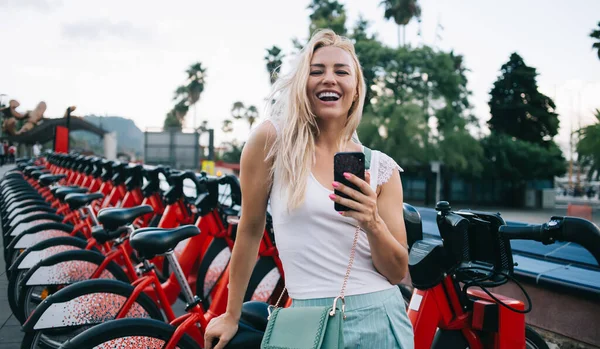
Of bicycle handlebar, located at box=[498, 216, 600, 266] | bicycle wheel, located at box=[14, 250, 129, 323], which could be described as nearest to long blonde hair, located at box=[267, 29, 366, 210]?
bicycle handlebar, located at box=[498, 216, 600, 266]

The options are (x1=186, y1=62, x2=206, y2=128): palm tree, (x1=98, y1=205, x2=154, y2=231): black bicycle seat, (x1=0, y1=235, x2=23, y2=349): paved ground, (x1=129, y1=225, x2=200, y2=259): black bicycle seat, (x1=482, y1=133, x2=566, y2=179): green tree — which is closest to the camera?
(x1=129, y1=225, x2=200, y2=259): black bicycle seat

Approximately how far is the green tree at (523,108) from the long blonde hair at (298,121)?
4543cm

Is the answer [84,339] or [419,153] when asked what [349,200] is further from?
[419,153]

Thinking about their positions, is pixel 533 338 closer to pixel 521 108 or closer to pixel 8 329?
pixel 8 329

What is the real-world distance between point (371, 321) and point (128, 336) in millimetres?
1040

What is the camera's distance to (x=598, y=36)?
36.5 m

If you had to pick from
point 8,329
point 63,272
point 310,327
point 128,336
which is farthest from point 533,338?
point 8,329

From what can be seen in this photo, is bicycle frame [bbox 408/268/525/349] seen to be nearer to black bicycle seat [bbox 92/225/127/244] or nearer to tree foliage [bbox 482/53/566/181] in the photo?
black bicycle seat [bbox 92/225/127/244]

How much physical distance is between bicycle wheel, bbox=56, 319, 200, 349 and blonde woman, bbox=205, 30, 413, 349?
49 cm

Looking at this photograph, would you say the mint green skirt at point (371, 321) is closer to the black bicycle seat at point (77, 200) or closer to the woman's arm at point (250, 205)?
the woman's arm at point (250, 205)

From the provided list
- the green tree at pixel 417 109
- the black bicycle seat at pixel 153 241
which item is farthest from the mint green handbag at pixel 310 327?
the green tree at pixel 417 109

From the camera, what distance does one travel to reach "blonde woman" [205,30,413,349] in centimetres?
152

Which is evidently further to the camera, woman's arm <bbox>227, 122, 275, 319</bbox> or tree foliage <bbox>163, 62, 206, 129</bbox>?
tree foliage <bbox>163, 62, 206, 129</bbox>

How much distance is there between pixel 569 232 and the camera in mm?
1395
